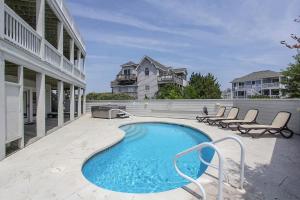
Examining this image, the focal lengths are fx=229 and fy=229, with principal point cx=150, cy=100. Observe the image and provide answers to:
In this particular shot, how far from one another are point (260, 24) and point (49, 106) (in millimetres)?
16909

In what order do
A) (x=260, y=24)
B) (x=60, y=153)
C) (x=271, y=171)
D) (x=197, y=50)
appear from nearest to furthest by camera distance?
(x=271, y=171) → (x=60, y=153) → (x=260, y=24) → (x=197, y=50)

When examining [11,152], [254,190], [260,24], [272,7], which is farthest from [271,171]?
[260,24]

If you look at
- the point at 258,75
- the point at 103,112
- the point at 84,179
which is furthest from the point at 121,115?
the point at 258,75

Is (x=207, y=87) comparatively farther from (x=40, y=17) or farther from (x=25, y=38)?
(x=25, y=38)

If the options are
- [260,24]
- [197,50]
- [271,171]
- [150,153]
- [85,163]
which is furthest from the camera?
[197,50]

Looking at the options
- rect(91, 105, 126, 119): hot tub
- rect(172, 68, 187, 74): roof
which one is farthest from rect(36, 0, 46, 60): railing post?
rect(172, 68, 187, 74): roof

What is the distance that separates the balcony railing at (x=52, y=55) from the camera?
1009 cm

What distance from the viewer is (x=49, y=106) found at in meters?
19.6

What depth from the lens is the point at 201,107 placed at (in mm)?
18656

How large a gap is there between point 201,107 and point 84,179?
49.6 feet

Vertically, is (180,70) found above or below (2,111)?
above

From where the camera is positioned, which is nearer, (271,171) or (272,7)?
(271,171)

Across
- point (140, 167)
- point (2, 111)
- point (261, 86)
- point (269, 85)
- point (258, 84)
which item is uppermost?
point (258, 84)

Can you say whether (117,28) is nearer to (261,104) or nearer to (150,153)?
Answer: (261,104)
